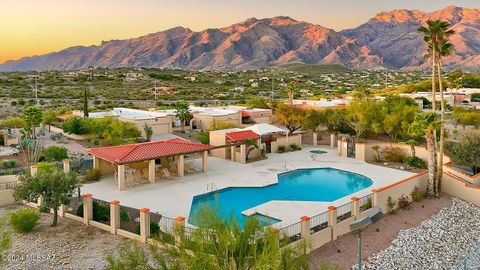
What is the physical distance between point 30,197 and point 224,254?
1030cm

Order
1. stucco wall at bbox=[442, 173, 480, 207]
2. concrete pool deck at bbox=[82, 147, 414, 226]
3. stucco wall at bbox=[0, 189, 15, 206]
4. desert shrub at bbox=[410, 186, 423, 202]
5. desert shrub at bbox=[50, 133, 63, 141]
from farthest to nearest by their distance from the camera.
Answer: desert shrub at bbox=[50, 133, 63, 141] → stucco wall at bbox=[442, 173, 480, 207] → desert shrub at bbox=[410, 186, 423, 202] → stucco wall at bbox=[0, 189, 15, 206] → concrete pool deck at bbox=[82, 147, 414, 226]

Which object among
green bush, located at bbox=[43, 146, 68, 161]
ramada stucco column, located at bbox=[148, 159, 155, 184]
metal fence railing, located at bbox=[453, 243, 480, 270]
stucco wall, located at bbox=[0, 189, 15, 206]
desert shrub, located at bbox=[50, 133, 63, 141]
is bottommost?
metal fence railing, located at bbox=[453, 243, 480, 270]

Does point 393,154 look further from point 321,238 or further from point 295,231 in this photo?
point 295,231

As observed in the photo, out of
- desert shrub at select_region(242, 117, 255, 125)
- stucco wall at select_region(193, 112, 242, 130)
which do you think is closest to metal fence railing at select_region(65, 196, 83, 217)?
stucco wall at select_region(193, 112, 242, 130)

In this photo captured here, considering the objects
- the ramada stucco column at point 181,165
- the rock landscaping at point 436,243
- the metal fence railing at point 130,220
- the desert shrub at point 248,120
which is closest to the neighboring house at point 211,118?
the desert shrub at point 248,120

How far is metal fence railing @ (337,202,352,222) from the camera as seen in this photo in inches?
649

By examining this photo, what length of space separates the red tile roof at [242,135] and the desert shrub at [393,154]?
28.3ft

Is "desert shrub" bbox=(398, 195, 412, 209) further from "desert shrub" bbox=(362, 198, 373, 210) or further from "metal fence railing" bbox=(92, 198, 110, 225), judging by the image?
"metal fence railing" bbox=(92, 198, 110, 225)

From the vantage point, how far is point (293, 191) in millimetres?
21953

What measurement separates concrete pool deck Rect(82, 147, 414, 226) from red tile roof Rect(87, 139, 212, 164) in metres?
1.48

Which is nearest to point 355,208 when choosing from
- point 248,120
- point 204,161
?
point 204,161

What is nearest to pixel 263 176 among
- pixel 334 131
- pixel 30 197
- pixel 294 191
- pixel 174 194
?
pixel 294 191

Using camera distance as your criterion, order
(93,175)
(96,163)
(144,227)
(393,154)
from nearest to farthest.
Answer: (144,227) → (93,175) → (96,163) → (393,154)

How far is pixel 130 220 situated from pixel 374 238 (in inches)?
358
